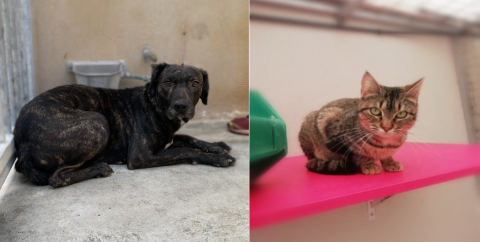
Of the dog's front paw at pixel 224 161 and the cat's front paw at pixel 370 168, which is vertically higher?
the cat's front paw at pixel 370 168

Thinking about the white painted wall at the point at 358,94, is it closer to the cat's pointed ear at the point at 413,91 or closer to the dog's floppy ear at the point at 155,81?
the cat's pointed ear at the point at 413,91

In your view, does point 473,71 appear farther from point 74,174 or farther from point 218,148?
point 218,148

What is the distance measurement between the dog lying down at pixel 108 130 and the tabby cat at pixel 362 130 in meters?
1.66

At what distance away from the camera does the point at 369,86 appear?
21.0 inches

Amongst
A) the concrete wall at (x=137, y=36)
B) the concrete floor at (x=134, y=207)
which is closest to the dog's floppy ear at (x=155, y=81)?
the concrete floor at (x=134, y=207)

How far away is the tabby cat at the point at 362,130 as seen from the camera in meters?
0.52

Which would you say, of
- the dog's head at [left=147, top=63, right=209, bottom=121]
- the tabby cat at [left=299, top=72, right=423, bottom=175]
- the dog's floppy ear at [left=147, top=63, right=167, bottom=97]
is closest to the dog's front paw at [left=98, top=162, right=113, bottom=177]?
the dog's head at [left=147, top=63, right=209, bottom=121]

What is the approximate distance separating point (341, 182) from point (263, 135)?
17 cm

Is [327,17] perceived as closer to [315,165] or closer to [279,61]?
[279,61]

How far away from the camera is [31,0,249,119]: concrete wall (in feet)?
10.7

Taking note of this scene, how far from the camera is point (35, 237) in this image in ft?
4.12

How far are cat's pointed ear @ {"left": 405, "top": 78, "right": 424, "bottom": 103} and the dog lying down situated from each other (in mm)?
1693

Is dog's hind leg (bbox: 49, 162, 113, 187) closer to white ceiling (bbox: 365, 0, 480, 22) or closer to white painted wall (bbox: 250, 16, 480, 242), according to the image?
white painted wall (bbox: 250, 16, 480, 242)

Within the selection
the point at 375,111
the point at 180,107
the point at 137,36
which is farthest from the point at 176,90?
the point at 375,111
